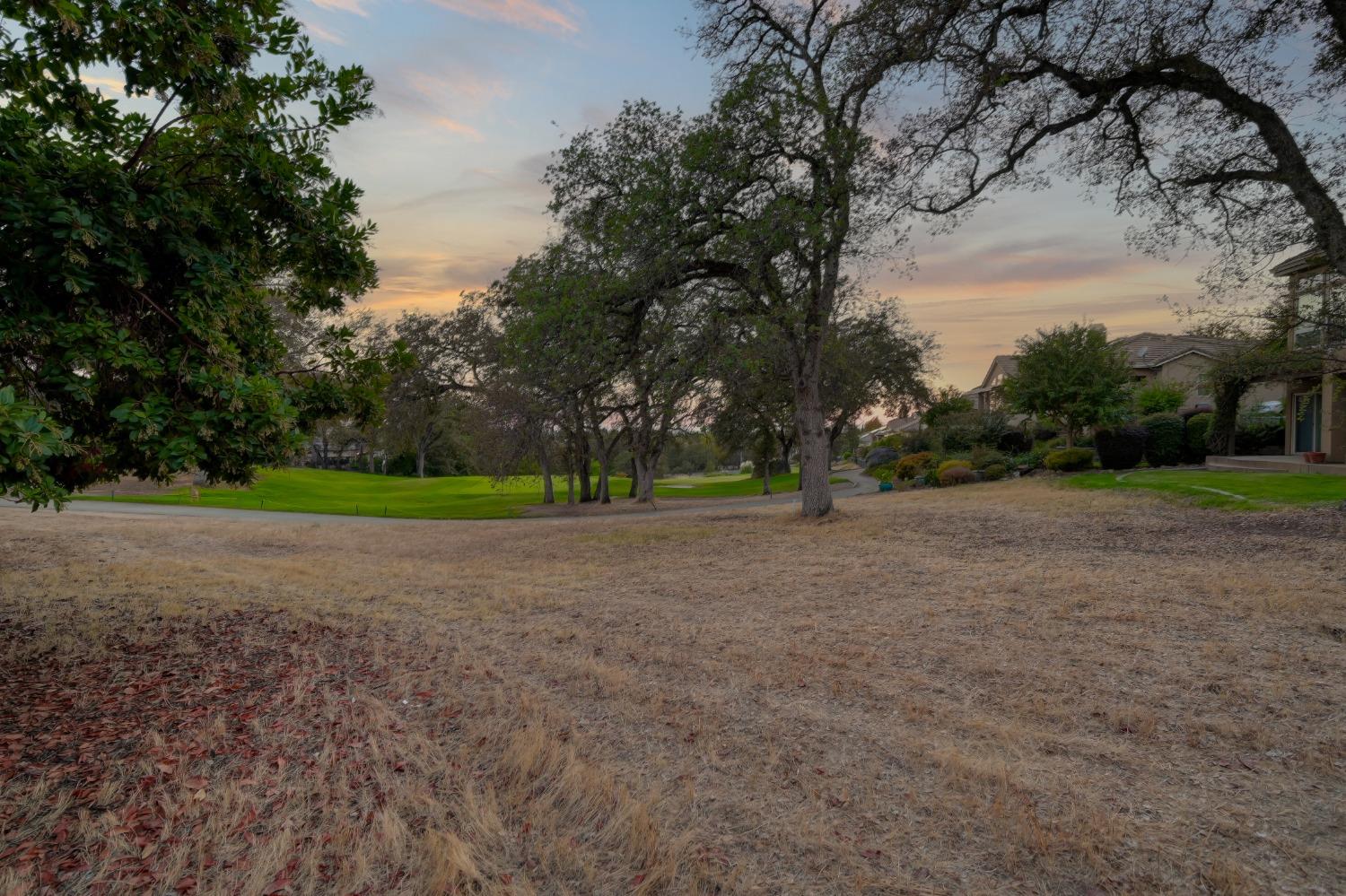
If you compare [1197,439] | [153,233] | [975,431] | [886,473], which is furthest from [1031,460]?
[153,233]

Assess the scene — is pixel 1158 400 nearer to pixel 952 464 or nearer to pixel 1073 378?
pixel 1073 378

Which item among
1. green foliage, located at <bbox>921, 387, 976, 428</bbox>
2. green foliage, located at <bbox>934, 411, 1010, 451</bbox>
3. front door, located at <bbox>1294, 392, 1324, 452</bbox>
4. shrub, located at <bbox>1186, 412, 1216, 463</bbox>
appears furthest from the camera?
green foliage, located at <bbox>921, 387, 976, 428</bbox>

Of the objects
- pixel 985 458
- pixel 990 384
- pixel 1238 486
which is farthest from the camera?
pixel 990 384

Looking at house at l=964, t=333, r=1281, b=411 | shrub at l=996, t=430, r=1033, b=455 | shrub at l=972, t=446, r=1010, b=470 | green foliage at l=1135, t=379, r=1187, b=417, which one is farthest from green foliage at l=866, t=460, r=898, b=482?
green foliage at l=1135, t=379, r=1187, b=417

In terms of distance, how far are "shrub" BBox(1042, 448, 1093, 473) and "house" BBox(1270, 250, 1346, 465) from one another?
599 cm

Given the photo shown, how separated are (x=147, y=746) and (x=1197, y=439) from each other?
32.4m

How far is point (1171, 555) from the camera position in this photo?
9.28 m

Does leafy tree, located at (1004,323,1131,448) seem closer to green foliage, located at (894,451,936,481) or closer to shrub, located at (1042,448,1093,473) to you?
shrub, located at (1042,448,1093,473)

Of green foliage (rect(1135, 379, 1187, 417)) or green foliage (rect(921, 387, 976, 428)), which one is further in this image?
green foliage (rect(921, 387, 976, 428))

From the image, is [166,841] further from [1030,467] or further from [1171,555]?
[1030,467]

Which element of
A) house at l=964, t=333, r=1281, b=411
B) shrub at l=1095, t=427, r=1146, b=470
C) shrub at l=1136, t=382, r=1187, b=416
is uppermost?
house at l=964, t=333, r=1281, b=411

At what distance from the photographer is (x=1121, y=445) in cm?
2425

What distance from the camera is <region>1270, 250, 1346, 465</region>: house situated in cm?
1354

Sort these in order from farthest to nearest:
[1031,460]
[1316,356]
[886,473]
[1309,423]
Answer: [886,473] → [1031,460] → [1309,423] → [1316,356]
